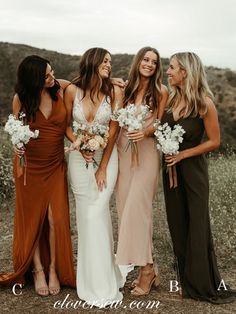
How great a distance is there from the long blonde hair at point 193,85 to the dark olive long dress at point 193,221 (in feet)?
0.34

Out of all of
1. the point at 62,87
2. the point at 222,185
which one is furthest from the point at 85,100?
the point at 222,185

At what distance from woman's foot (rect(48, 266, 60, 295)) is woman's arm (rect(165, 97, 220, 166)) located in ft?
6.07

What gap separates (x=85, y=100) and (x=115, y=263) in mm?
1799

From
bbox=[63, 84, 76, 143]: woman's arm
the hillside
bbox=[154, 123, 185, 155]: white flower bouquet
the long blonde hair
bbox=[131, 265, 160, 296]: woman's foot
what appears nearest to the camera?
bbox=[154, 123, 185, 155]: white flower bouquet

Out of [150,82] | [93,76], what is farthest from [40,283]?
[150,82]

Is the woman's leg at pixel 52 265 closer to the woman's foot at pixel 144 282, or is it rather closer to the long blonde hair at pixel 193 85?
the woman's foot at pixel 144 282

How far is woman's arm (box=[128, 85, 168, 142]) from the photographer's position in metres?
5.25

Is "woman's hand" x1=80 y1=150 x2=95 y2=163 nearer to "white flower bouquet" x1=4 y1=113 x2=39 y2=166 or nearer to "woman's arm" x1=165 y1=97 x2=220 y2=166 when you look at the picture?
"white flower bouquet" x1=4 y1=113 x2=39 y2=166

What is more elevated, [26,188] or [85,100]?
[85,100]

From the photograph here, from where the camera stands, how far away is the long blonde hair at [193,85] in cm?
522

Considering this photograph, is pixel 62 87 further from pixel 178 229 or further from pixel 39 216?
pixel 178 229

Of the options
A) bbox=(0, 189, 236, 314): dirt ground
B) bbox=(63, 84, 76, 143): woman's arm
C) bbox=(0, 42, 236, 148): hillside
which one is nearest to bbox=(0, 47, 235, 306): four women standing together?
bbox=(63, 84, 76, 143): woman's arm

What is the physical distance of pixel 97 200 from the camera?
18.1 ft

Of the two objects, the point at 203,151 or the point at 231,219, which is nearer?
the point at 203,151
